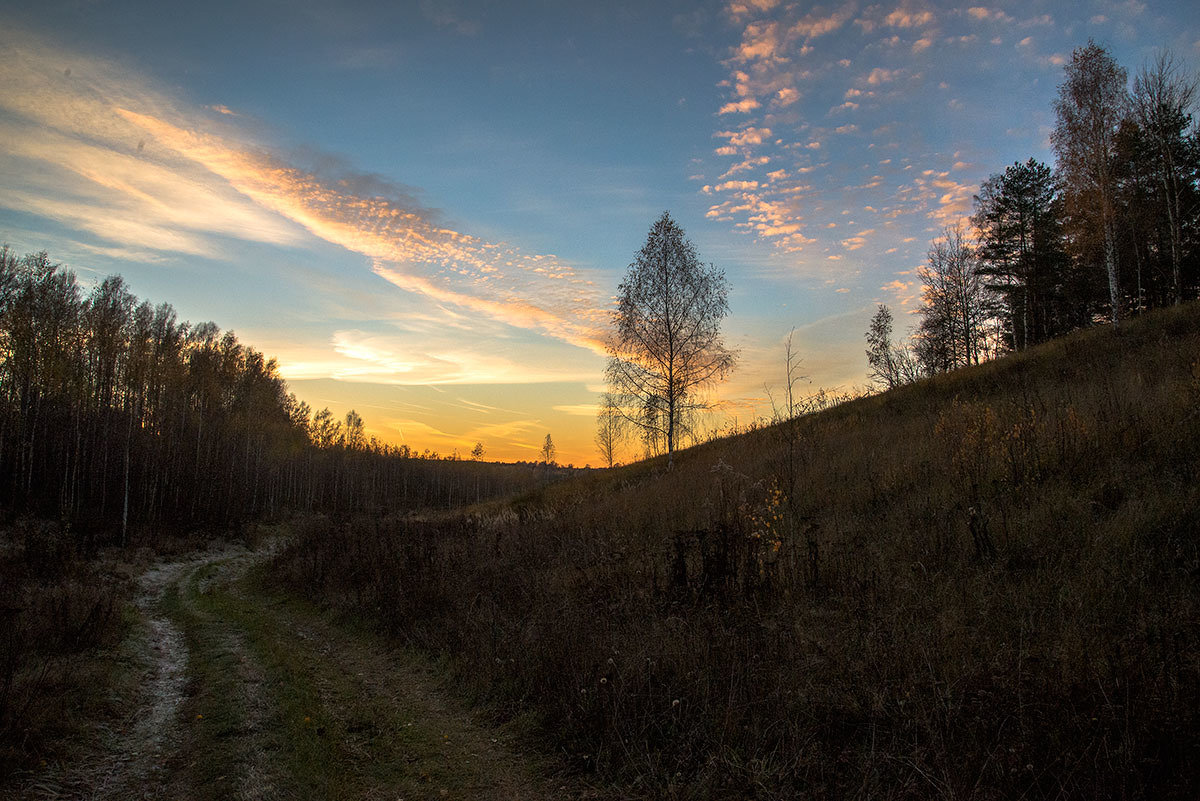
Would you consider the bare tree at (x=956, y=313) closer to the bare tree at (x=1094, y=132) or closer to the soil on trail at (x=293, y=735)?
the bare tree at (x=1094, y=132)

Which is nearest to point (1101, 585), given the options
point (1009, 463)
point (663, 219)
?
point (1009, 463)

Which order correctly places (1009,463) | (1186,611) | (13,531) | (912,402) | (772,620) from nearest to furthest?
(1186,611) < (772,620) < (1009,463) < (912,402) < (13,531)

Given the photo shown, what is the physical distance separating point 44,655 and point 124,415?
33.8 meters

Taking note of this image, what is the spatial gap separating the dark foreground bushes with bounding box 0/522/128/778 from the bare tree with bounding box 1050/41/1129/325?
89.4 feet

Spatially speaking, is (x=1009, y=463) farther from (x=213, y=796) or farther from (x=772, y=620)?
(x=213, y=796)

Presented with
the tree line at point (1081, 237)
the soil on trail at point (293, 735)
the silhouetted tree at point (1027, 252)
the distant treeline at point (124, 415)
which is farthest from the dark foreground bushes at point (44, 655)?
the silhouetted tree at point (1027, 252)

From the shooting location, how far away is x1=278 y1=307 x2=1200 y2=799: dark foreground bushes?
3.05 metres

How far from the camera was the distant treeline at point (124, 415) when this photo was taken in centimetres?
2427

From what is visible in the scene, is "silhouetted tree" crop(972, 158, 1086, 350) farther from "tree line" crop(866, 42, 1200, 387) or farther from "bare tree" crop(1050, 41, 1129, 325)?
"bare tree" crop(1050, 41, 1129, 325)

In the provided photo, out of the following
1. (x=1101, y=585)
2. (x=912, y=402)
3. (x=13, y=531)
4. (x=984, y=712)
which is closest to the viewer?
(x=984, y=712)

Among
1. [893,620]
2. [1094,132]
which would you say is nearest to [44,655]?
[893,620]

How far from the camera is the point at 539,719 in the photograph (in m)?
4.61

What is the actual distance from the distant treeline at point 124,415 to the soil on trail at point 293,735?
48.9 ft

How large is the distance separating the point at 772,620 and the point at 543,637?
2414 millimetres
